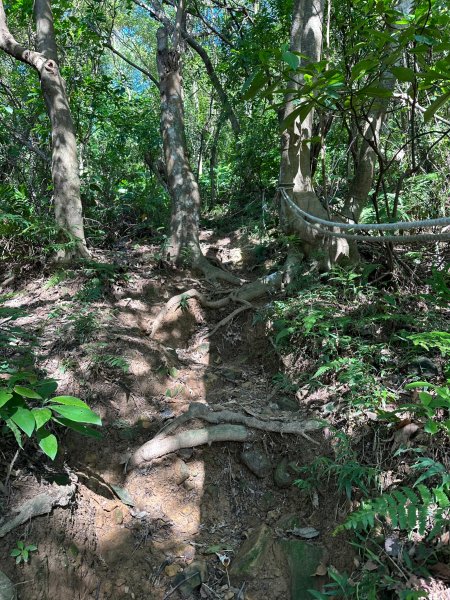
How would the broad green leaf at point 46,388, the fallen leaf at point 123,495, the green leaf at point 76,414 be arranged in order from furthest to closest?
the fallen leaf at point 123,495 → the broad green leaf at point 46,388 → the green leaf at point 76,414

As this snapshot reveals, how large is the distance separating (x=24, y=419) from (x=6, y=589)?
1147 millimetres

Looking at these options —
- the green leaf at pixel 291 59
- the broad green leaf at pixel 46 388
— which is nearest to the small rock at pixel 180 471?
the broad green leaf at pixel 46 388

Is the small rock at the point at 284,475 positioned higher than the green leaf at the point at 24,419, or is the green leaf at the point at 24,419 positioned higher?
the green leaf at the point at 24,419

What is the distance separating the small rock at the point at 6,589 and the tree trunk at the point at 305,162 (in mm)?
4023

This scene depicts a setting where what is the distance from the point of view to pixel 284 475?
320cm

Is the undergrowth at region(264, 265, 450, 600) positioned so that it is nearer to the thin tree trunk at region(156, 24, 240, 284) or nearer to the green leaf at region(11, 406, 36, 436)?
the green leaf at region(11, 406, 36, 436)

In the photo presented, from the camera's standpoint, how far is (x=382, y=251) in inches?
181

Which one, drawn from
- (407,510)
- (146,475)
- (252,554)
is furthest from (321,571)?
(146,475)

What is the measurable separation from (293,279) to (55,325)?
2.72 meters

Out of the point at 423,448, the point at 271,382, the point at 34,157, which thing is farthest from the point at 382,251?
the point at 34,157

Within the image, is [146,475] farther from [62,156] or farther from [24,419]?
[62,156]

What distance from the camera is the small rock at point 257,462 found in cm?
328

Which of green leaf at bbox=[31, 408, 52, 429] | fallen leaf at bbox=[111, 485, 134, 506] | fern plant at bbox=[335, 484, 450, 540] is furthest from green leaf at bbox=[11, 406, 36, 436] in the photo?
fern plant at bbox=[335, 484, 450, 540]

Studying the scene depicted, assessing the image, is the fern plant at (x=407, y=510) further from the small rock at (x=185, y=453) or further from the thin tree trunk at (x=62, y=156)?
the thin tree trunk at (x=62, y=156)
